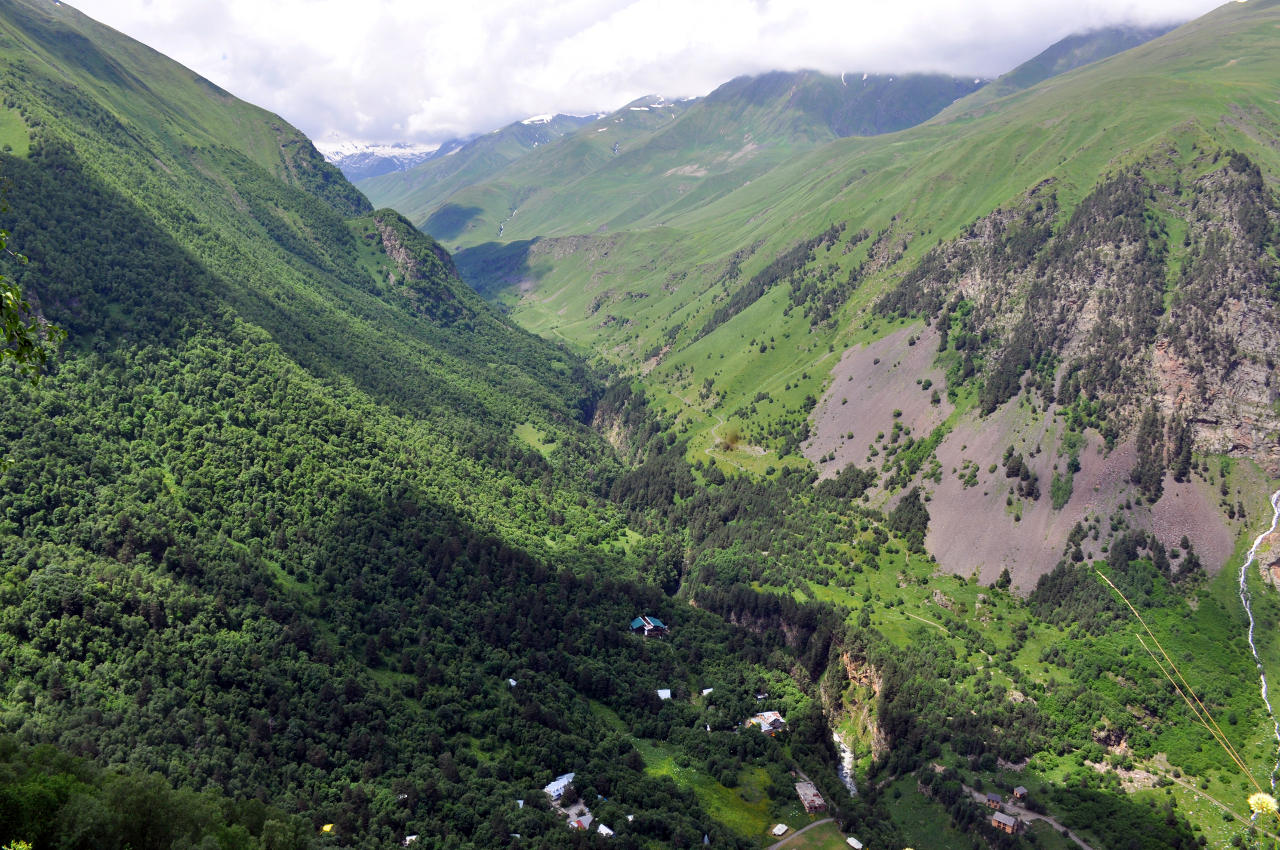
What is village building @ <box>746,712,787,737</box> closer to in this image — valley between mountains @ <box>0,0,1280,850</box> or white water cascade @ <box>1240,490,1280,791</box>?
valley between mountains @ <box>0,0,1280,850</box>

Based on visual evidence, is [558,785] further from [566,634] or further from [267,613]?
[267,613]

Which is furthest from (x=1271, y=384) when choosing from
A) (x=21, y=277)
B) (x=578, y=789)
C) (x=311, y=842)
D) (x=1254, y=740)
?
(x=21, y=277)

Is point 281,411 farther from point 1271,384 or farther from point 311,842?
point 1271,384

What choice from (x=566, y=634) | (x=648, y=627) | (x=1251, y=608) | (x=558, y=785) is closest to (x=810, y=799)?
(x=558, y=785)

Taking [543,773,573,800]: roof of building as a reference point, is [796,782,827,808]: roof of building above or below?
below

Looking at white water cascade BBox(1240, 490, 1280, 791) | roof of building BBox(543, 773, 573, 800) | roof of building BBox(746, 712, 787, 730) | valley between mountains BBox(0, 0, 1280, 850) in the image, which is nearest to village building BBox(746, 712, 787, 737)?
roof of building BBox(746, 712, 787, 730)

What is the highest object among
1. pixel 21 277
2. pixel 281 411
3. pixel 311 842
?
pixel 21 277
